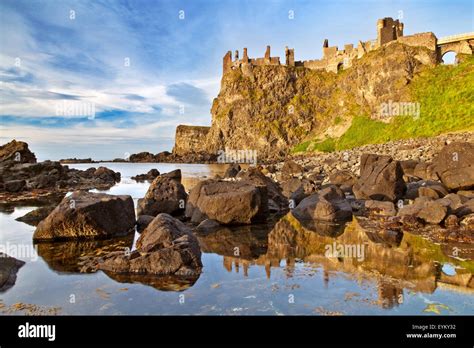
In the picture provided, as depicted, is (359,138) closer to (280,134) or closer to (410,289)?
(280,134)

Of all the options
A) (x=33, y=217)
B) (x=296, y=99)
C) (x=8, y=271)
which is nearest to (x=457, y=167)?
(x=8, y=271)

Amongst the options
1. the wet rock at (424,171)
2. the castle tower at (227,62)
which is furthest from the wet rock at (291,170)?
the castle tower at (227,62)

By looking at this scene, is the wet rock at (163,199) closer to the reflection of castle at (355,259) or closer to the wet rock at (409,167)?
the reflection of castle at (355,259)

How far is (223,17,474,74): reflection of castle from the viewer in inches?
3196

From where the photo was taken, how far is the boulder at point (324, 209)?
18453 mm

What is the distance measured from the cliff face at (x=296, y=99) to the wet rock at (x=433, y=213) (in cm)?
7662

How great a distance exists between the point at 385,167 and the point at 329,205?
224 inches

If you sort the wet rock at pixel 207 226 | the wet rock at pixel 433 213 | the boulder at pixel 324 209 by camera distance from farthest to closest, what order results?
the boulder at pixel 324 209 → the wet rock at pixel 207 226 → the wet rock at pixel 433 213

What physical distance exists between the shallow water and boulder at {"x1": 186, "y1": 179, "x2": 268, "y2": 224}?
353 cm

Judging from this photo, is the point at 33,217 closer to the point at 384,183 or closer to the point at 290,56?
the point at 384,183

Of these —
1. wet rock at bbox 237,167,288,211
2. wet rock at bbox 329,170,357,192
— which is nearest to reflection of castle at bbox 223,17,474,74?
wet rock at bbox 329,170,357,192

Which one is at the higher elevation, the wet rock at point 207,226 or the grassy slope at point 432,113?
the grassy slope at point 432,113
